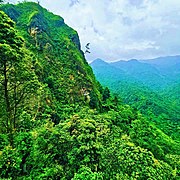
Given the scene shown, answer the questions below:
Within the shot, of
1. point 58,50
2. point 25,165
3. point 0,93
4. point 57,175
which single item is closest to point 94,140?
point 57,175

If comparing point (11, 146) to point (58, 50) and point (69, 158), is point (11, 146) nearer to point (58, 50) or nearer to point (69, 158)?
point (69, 158)

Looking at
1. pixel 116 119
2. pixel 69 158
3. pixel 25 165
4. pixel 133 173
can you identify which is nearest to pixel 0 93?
pixel 25 165

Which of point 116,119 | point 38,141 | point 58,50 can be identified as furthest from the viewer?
point 58,50

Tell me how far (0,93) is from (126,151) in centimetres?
708

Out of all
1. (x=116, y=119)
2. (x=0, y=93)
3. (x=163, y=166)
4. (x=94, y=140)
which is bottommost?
(x=116, y=119)

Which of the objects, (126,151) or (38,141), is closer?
(126,151)

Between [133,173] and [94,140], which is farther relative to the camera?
[94,140]

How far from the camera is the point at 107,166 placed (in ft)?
36.9

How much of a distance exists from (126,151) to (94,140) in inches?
85.6

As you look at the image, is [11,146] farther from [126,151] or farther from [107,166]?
[126,151]

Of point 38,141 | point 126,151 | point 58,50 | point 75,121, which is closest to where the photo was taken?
point 126,151

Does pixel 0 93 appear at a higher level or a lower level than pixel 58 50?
lower

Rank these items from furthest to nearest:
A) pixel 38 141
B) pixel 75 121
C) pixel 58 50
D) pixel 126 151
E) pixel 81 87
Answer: pixel 58 50 → pixel 81 87 → pixel 75 121 → pixel 38 141 → pixel 126 151

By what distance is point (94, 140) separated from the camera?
12.5 meters
